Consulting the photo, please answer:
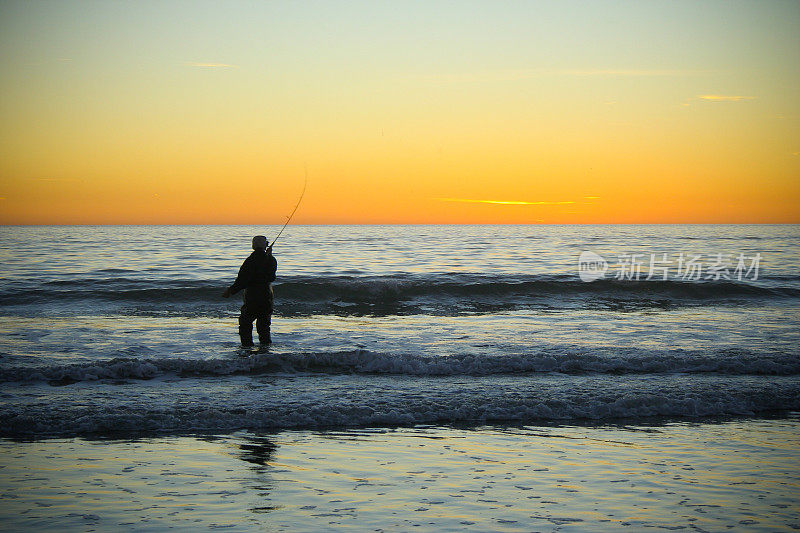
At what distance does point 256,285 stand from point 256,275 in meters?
0.19

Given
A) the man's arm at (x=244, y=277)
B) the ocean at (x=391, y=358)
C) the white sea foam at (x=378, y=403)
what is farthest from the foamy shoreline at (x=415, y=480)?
the man's arm at (x=244, y=277)

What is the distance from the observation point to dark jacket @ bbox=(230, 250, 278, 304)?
422 inches

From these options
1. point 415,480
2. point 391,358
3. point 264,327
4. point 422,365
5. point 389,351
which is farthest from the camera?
point 264,327

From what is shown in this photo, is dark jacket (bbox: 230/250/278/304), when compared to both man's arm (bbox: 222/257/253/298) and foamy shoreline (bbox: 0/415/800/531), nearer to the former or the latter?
man's arm (bbox: 222/257/253/298)

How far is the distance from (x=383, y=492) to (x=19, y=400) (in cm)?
513

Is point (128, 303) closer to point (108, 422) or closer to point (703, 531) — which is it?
point (108, 422)

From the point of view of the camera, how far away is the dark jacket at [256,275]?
422 inches

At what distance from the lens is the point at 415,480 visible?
17.1 ft

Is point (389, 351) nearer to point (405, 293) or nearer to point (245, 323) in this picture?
point (245, 323)

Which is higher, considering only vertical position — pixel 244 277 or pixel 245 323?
pixel 244 277

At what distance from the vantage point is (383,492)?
494 cm

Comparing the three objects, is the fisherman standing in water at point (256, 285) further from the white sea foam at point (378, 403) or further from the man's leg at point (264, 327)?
the white sea foam at point (378, 403)

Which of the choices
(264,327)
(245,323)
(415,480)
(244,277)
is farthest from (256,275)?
(415,480)

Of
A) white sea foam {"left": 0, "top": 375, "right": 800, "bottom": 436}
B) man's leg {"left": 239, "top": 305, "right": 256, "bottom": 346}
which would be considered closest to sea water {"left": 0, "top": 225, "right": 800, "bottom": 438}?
white sea foam {"left": 0, "top": 375, "right": 800, "bottom": 436}
